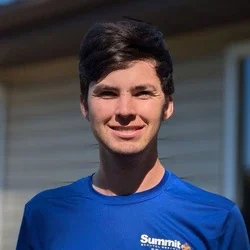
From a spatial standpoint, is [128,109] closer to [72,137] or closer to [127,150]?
[127,150]

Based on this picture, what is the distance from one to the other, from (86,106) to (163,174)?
0.34m

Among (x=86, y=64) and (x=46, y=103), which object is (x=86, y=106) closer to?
(x=86, y=64)

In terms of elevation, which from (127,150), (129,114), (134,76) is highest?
(134,76)

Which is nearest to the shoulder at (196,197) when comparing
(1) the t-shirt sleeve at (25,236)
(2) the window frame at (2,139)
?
(1) the t-shirt sleeve at (25,236)

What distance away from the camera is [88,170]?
22.9 feet

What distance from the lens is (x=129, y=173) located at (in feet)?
7.65

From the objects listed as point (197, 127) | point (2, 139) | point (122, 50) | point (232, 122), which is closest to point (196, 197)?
point (122, 50)

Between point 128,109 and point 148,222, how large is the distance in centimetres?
36

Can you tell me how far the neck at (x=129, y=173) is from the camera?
7.58ft

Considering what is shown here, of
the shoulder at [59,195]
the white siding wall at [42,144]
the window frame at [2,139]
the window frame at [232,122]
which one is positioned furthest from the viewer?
the window frame at [2,139]

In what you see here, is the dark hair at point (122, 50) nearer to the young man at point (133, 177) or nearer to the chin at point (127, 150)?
the young man at point (133, 177)

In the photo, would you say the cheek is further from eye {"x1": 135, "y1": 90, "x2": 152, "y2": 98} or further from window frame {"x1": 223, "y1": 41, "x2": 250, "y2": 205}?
window frame {"x1": 223, "y1": 41, "x2": 250, "y2": 205}

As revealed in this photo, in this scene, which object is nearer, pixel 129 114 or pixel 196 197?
pixel 129 114

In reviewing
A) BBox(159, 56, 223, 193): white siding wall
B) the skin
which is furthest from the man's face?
BBox(159, 56, 223, 193): white siding wall
